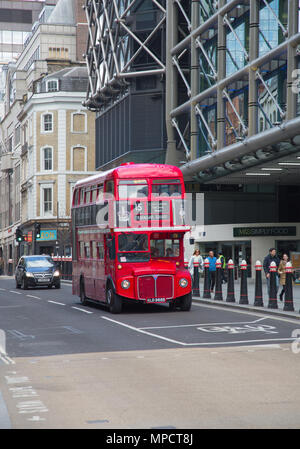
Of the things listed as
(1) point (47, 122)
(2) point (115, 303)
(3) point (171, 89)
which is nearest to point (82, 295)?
(2) point (115, 303)

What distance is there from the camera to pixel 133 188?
22344 mm

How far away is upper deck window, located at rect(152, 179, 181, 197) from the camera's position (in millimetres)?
22484

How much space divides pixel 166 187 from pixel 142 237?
5.18ft

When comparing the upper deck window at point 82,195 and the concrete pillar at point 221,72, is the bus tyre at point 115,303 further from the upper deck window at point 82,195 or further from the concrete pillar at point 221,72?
the concrete pillar at point 221,72

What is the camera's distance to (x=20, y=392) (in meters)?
9.87

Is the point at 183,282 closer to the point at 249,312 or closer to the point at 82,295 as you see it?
the point at 249,312

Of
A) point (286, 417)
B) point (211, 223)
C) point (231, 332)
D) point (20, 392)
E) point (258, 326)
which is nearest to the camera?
point (286, 417)

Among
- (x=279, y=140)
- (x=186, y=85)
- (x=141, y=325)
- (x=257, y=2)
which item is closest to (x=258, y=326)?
(x=141, y=325)

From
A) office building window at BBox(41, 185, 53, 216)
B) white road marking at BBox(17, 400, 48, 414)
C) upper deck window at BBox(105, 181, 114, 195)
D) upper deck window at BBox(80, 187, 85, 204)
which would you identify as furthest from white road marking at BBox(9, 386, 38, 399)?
office building window at BBox(41, 185, 53, 216)

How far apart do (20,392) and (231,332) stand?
734 centimetres

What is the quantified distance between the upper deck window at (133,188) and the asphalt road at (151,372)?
141 inches

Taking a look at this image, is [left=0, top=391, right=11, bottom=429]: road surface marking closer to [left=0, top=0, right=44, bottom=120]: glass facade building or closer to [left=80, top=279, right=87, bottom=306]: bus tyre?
[left=80, top=279, right=87, bottom=306]: bus tyre

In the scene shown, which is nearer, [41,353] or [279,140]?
[41,353]

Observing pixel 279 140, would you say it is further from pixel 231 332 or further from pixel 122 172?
pixel 231 332
